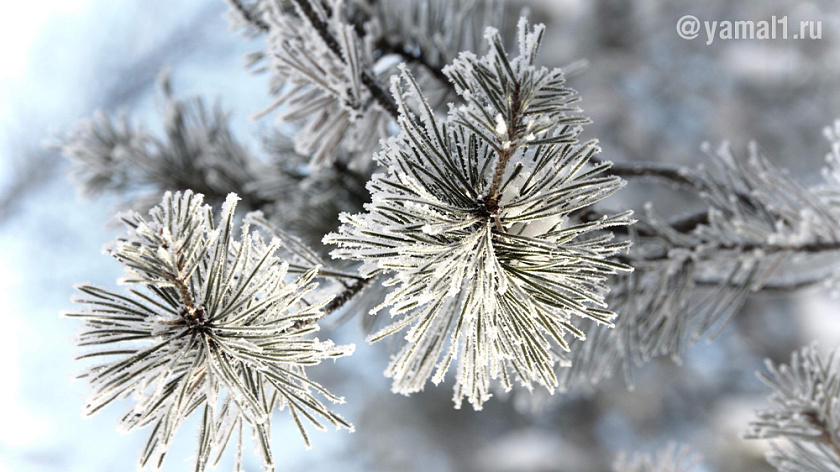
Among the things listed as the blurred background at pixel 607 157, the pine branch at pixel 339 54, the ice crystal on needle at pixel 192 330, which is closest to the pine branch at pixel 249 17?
the pine branch at pixel 339 54

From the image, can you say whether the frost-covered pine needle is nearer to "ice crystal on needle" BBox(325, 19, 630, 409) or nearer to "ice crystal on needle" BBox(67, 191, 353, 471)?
"ice crystal on needle" BBox(325, 19, 630, 409)

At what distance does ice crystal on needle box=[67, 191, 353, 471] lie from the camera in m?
0.32

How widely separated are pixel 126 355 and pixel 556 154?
29cm

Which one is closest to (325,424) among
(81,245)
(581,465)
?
(581,465)

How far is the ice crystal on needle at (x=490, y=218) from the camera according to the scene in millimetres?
302

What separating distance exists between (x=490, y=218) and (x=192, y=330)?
0.67ft

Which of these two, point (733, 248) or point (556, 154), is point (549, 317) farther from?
point (733, 248)

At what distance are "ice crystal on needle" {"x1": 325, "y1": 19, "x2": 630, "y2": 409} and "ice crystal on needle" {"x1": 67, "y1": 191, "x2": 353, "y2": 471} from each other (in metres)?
0.06

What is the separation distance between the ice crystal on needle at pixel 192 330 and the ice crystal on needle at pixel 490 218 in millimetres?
59

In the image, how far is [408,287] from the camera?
0.32 m

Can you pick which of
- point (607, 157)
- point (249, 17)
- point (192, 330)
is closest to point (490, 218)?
point (192, 330)

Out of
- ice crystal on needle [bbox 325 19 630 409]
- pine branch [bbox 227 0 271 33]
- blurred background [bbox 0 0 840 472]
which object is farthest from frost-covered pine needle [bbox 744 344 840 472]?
blurred background [bbox 0 0 840 472]

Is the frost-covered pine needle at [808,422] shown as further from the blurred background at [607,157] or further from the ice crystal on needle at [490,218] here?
the blurred background at [607,157]

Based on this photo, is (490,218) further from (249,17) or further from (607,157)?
(607,157)
